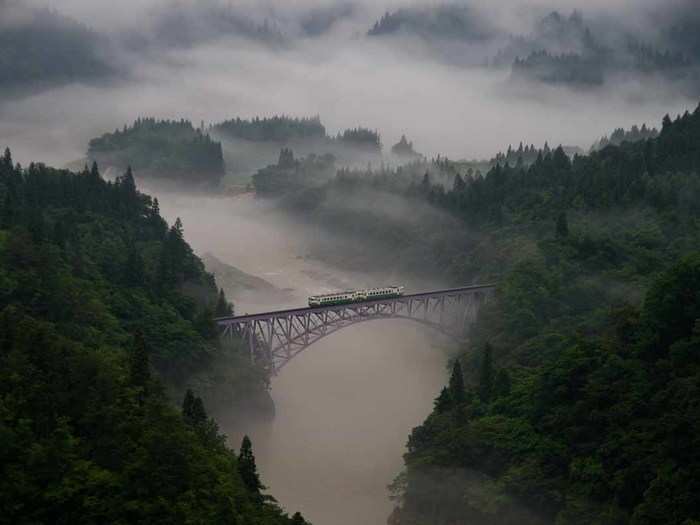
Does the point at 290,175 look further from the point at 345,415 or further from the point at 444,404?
the point at 444,404

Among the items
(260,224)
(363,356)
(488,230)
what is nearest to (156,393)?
(363,356)

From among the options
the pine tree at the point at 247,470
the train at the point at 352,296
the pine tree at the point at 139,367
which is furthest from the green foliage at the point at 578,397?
the pine tree at the point at 139,367

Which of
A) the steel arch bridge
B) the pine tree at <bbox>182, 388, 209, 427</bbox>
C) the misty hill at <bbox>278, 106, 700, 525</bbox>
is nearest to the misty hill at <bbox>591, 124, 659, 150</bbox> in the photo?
the misty hill at <bbox>278, 106, 700, 525</bbox>

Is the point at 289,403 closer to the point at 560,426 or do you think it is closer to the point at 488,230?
the point at 560,426

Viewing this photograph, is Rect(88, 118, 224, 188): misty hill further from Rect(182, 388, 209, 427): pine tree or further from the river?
Rect(182, 388, 209, 427): pine tree

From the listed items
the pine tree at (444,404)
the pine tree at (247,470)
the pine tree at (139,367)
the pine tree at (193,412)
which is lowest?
the pine tree at (247,470)

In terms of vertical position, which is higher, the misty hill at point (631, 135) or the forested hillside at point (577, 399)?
the misty hill at point (631, 135)

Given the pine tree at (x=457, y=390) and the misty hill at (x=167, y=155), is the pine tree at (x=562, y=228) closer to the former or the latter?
the pine tree at (x=457, y=390)

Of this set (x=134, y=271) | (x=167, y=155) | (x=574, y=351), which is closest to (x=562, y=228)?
(x=574, y=351)
